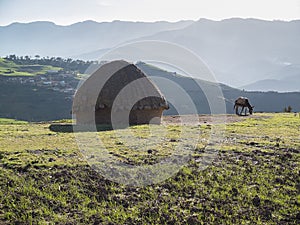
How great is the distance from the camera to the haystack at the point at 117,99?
17906mm

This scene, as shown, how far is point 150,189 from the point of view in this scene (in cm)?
850

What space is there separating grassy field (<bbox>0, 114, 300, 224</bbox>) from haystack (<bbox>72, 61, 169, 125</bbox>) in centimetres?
628

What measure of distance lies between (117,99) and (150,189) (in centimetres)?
982

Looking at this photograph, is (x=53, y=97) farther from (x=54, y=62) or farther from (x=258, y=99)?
(x=258, y=99)

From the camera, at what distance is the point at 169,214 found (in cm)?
747

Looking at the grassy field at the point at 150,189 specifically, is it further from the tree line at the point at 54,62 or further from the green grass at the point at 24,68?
the tree line at the point at 54,62

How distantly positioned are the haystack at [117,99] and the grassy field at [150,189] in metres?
6.28

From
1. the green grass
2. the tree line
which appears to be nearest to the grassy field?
the green grass

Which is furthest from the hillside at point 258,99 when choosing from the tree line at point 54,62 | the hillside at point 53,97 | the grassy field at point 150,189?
the grassy field at point 150,189

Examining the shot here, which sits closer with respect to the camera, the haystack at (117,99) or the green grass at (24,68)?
the haystack at (117,99)

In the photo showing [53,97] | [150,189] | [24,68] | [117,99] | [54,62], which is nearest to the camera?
[150,189]

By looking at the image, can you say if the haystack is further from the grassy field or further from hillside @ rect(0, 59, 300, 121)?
hillside @ rect(0, 59, 300, 121)

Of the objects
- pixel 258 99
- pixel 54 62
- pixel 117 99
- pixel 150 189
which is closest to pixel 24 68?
pixel 54 62

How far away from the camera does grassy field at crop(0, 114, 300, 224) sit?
291 inches
